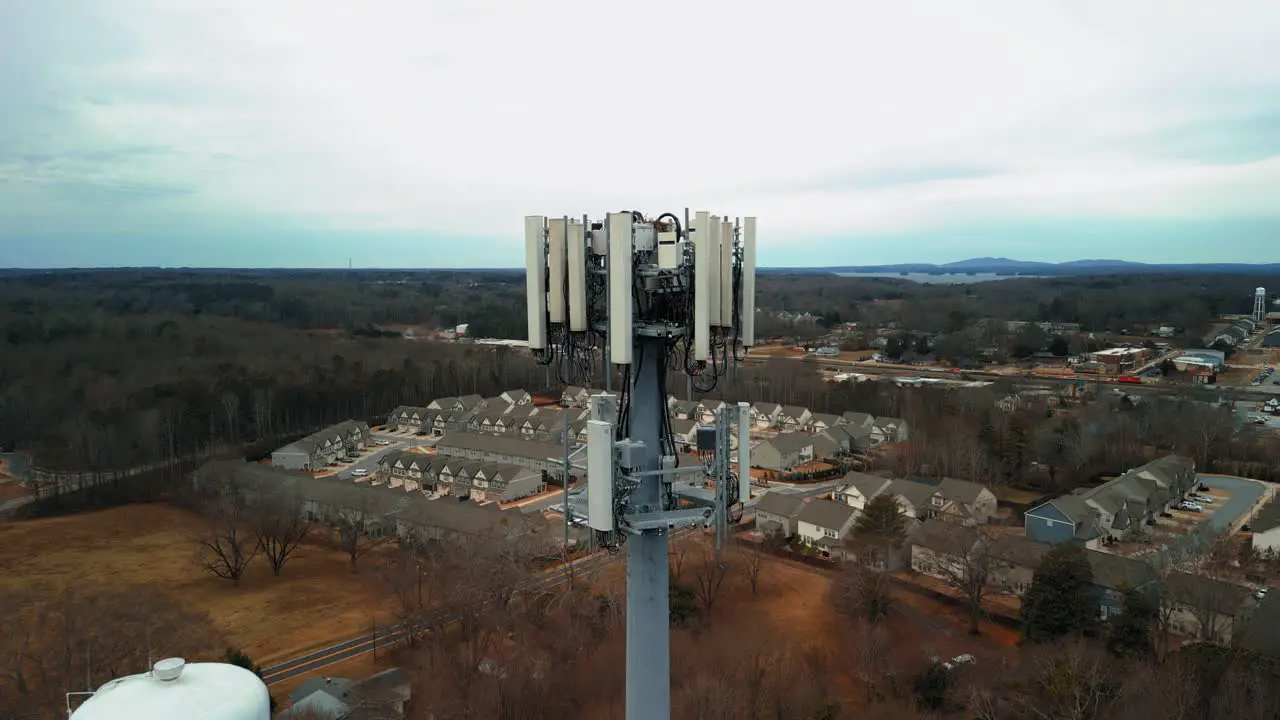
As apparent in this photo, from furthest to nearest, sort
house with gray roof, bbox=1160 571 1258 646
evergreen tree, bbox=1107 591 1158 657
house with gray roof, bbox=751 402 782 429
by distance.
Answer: house with gray roof, bbox=751 402 782 429 → house with gray roof, bbox=1160 571 1258 646 → evergreen tree, bbox=1107 591 1158 657

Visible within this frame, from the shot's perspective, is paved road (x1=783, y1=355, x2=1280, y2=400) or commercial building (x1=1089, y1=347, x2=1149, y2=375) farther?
commercial building (x1=1089, y1=347, x2=1149, y2=375)

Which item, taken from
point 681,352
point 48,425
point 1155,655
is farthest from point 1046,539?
point 48,425

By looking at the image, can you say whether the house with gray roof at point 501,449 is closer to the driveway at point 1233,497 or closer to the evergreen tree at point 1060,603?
the evergreen tree at point 1060,603

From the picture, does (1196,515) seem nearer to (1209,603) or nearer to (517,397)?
(1209,603)

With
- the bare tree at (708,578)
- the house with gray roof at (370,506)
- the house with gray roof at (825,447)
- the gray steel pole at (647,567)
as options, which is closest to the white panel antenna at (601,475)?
the gray steel pole at (647,567)

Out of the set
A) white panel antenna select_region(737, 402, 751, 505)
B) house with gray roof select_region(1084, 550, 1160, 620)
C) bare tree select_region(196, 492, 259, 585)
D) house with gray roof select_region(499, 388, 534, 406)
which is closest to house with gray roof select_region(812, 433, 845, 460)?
house with gray roof select_region(1084, 550, 1160, 620)

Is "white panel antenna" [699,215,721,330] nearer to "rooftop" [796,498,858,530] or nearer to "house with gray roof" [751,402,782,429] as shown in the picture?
"rooftop" [796,498,858,530]

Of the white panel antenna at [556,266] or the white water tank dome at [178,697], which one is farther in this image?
the white water tank dome at [178,697]
